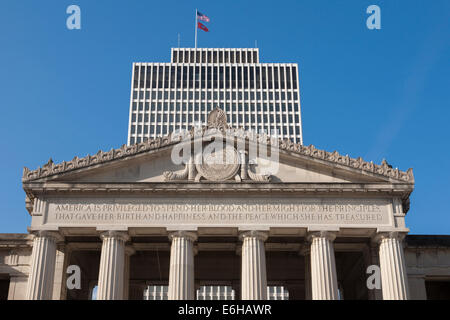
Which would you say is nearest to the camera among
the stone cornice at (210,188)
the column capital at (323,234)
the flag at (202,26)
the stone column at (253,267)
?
the stone column at (253,267)

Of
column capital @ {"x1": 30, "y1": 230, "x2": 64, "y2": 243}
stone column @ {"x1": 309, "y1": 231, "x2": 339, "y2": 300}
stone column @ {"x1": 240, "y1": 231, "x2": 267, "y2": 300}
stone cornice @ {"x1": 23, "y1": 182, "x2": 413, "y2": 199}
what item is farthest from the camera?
stone cornice @ {"x1": 23, "y1": 182, "x2": 413, "y2": 199}

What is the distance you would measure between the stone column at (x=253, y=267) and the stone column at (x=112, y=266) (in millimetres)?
8072

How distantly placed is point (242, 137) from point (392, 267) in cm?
1352

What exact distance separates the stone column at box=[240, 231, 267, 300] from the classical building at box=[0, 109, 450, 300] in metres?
0.07

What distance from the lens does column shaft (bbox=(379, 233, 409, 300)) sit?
127 ft

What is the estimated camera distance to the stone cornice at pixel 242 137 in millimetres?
40625

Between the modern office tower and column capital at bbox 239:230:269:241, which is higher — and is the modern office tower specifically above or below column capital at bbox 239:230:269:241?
above

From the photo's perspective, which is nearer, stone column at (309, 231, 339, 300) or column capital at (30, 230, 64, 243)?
stone column at (309, 231, 339, 300)

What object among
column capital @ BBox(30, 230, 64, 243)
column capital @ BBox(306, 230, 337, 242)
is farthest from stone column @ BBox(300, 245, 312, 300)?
column capital @ BBox(30, 230, 64, 243)

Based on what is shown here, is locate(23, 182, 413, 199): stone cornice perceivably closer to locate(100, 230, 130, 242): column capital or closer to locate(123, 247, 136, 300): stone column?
locate(100, 230, 130, 242): column capital

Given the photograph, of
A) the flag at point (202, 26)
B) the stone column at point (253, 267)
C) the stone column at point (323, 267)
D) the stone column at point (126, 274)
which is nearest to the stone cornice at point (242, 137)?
the stone column at point (323, 267)

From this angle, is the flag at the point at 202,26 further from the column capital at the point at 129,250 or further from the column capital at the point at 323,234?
the column capital at the point at 323,234

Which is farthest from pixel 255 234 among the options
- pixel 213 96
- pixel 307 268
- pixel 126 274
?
pixel 213 96
